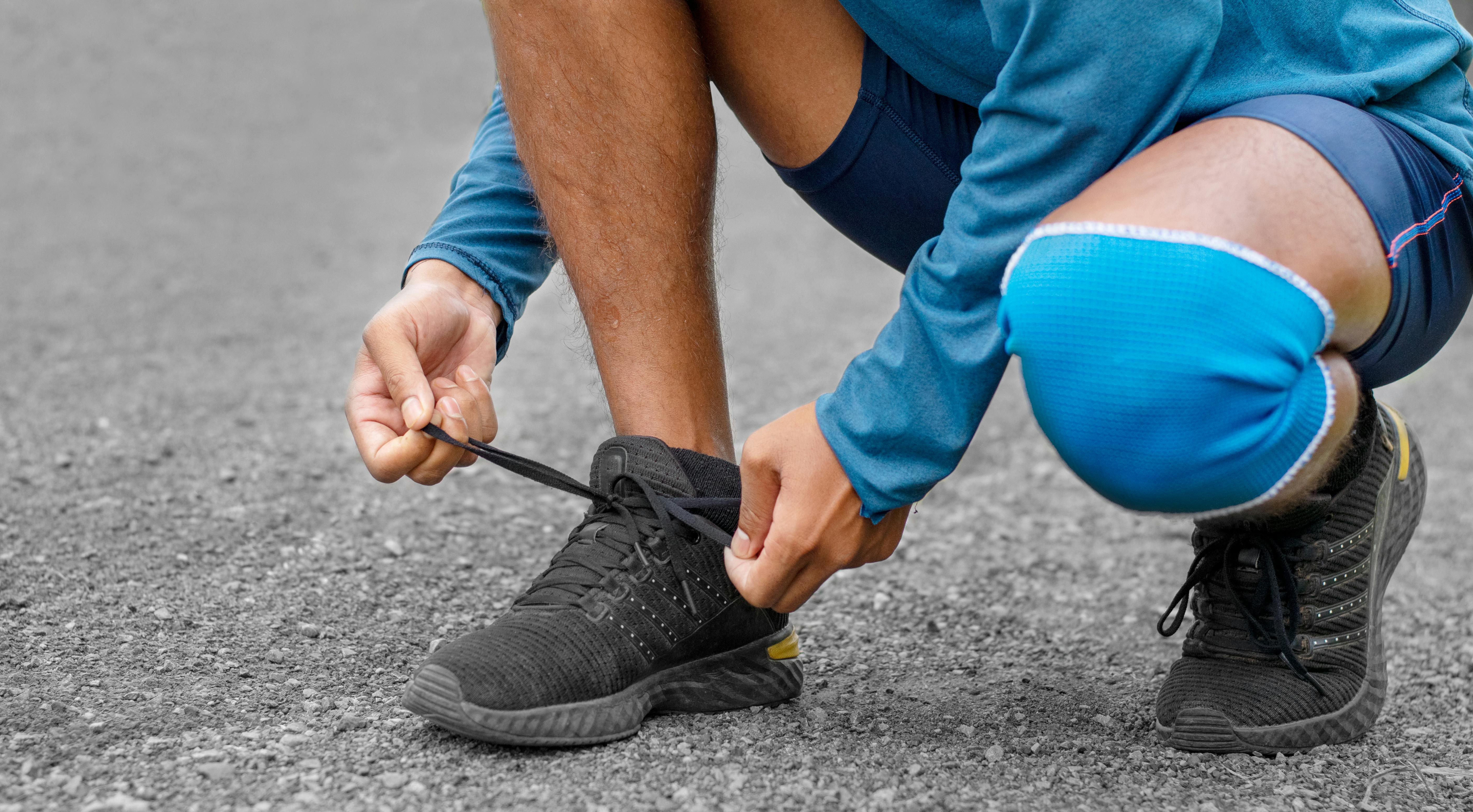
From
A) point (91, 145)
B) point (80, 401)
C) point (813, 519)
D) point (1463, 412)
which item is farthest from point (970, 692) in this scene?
point (91, 145)

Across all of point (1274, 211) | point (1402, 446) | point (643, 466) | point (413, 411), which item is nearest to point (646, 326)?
point (643, 466)

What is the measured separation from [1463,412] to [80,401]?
3.45m

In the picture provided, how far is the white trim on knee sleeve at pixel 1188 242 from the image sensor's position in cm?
91

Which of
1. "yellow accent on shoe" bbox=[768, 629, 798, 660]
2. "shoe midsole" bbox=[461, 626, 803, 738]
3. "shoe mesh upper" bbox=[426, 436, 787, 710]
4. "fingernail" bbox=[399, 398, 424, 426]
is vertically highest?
"fingernail" bbox=[399, 398, 424, 426]

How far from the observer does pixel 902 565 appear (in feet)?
6.48

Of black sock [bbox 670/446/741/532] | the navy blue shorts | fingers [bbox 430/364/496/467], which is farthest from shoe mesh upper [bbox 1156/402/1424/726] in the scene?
fingers [bbox 430/364/496/467]

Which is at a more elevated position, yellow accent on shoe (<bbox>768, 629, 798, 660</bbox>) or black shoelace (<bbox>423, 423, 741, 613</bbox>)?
black shoelace (<bbox>423, 423, 741, 613</bbox>)

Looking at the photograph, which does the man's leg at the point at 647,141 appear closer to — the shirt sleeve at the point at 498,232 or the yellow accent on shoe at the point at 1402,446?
the shirt sleeve at the point at 498,232

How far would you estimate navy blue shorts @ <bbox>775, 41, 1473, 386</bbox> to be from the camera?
102 cm

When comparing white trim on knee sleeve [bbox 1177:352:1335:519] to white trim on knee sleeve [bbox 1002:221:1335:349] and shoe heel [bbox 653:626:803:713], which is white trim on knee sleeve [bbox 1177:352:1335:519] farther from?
shoe heel [bbox 653:626:803:713]

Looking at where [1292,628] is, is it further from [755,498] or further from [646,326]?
[646,326]

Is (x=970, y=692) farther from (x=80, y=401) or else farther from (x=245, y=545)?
(x=80, y=401)

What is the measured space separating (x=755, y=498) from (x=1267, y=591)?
1.90 feet

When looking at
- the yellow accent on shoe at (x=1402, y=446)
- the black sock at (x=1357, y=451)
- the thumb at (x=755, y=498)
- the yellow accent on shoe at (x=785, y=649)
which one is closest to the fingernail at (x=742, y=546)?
the thumb at (x=755, y=498)
